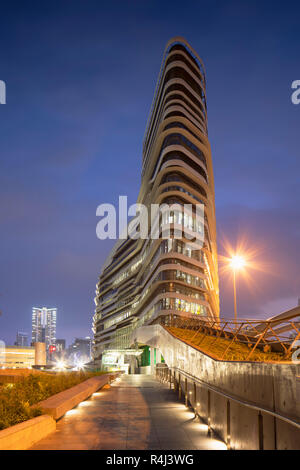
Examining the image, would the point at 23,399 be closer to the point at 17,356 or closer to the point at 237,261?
the point at 237,261

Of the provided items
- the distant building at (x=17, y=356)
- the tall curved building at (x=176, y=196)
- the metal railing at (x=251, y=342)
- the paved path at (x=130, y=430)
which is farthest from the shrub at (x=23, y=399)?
the distant building at (x=17, y=356)

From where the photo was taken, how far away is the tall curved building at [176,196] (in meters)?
64.1

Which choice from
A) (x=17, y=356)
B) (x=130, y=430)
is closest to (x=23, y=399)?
(x=130, y=430)

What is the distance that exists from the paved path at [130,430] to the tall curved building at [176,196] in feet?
162

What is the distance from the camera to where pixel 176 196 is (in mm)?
68938

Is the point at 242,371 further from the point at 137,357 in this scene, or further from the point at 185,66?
the point at 185,66

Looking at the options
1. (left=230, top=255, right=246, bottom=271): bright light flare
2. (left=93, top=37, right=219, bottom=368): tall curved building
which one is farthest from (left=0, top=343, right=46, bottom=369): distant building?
(left=230, top=255, right=246, bottom=271): bright light flare

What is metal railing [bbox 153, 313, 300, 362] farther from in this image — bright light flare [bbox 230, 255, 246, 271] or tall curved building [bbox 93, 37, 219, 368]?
tall curved building [bbox 93, 37, 219, 368]

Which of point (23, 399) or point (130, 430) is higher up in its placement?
point (23, 399)

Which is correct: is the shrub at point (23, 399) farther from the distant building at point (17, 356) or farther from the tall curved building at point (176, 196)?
the distant building at point (17, 356)

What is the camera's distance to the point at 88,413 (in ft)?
35.4

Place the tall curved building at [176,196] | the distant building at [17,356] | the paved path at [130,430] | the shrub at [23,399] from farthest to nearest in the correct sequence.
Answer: the distant building at [17,356] < the tall curved building at [176,196] < the shrub at [23,399] < the paved path at [130,430]

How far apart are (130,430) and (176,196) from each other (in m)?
61.8
